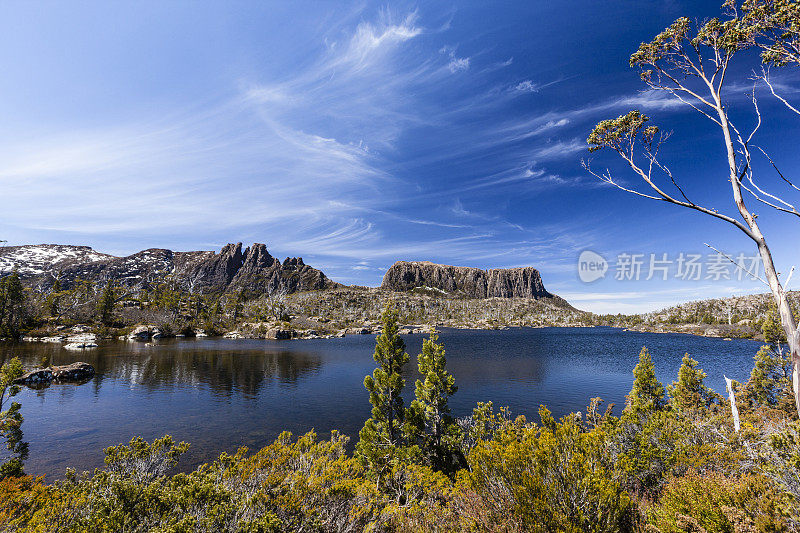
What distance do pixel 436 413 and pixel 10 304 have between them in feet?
422

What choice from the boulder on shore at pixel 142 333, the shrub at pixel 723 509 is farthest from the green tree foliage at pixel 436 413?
the boulder on shore at pixel 142 333

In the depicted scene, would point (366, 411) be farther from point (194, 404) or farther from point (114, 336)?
point (114, 336)

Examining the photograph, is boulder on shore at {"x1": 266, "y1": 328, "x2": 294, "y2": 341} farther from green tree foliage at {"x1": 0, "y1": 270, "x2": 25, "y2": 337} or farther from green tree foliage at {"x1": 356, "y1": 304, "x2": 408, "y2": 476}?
green tree foliage at {"x1": 356, "y1": 304, "x2": 408, "y2": 476}

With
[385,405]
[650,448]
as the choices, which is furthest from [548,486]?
[385,405]

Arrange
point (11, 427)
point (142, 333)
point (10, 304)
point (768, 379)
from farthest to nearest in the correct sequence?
point (142, 333), point (10, 304), point (768, 379), point (11, 427)

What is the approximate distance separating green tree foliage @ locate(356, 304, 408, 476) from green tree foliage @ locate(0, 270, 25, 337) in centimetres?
11799

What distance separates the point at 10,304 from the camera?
84.1 metres

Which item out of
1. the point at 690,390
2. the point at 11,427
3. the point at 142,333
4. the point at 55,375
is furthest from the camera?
the point at 142,333

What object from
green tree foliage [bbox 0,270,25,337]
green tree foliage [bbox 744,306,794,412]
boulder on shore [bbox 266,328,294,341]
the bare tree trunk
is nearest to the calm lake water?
green tree foliage [bbox 0,270,25,337]

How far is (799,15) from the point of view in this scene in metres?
7.13

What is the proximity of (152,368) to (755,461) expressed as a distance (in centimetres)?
7638

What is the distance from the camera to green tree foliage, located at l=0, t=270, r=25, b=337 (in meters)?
80.4

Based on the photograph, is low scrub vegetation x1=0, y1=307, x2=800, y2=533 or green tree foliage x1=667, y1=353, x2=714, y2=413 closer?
low scrub vegetation x1=0, y1=307, x2=800, y2=533

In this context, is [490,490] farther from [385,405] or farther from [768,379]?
[768,379]
